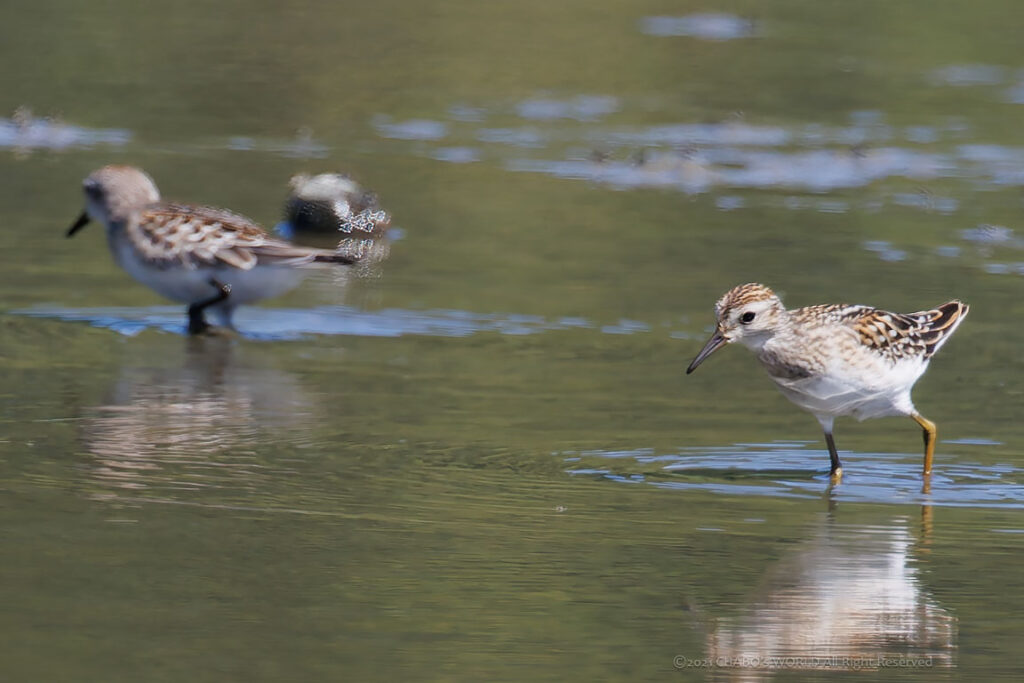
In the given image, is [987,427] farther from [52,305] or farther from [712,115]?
[712,115]

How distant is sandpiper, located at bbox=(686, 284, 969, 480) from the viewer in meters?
8.54

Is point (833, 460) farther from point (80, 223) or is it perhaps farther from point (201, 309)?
point (80, 223)

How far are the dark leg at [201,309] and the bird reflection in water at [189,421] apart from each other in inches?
12.7

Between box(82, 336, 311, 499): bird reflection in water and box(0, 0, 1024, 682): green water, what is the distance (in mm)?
33

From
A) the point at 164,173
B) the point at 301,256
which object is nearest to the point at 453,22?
the point at 164,173

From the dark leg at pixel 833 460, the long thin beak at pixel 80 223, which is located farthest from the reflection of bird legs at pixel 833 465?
the long thin beak at pixel 80 223

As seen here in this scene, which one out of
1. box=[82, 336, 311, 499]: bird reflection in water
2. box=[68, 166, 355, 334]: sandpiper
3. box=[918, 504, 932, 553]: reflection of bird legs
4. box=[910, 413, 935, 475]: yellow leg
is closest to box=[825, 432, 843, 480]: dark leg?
box=[910, 413, 935, 475]: yellow leg

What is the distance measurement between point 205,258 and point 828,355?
4.50 metres

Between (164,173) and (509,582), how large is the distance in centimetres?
963

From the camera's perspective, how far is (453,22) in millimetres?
23844

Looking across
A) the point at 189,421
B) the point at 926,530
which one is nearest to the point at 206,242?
the point at 189,421

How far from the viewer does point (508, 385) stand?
10055mm

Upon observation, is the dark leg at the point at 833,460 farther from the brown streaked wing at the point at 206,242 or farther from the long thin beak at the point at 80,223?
the long thin beak at the point at 80,223

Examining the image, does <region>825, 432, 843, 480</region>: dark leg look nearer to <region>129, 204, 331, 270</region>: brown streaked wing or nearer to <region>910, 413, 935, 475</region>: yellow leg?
<region>910, 413, 935, 475</region>: yellow leg
